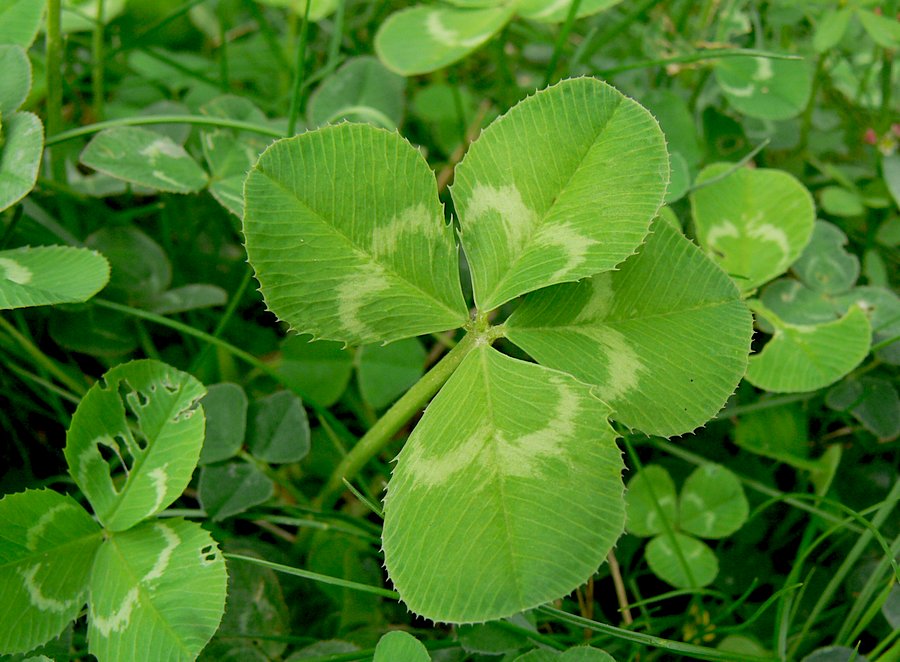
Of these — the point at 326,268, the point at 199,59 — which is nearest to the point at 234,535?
the point at 326,268

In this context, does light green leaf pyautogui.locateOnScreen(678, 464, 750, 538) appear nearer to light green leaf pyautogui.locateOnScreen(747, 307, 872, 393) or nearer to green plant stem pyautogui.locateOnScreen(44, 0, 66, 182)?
light green leaf pyautogui.locateOnScreen(747, 307, 872, 393)

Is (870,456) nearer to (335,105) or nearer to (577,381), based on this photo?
(577,381)

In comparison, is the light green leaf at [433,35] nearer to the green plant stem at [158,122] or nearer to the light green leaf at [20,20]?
the green plant stem at [158,122]

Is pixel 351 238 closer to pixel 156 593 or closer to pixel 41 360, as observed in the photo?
pixel 156 593

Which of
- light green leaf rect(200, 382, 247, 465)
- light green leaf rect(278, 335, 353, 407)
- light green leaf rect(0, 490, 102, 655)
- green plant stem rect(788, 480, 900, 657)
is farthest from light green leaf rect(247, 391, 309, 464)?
green plant stem rect(788, 480, 900, 657)

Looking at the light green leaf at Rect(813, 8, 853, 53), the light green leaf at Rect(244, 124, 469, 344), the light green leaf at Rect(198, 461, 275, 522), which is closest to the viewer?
the light green leaf at Rect(244, 124, 469, 344)

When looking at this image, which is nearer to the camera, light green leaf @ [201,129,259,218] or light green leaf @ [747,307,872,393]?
light green leaf @ [747,307,872,393]
